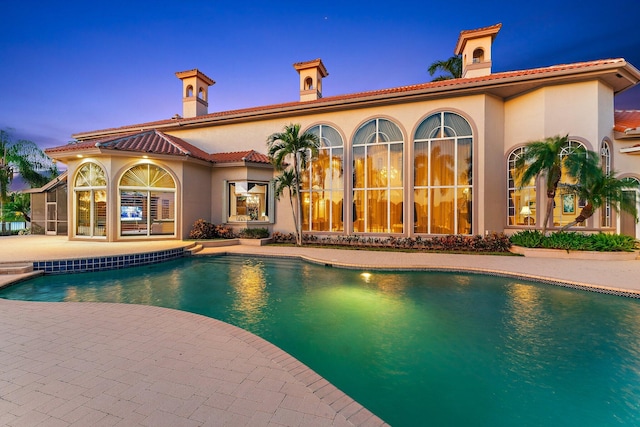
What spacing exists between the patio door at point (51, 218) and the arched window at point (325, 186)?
14.7 metres

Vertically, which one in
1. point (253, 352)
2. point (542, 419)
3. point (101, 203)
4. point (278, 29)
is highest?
point (278, 29)

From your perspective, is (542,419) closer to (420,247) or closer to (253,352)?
(253,352)

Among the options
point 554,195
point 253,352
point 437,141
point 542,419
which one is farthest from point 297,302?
point 554,195

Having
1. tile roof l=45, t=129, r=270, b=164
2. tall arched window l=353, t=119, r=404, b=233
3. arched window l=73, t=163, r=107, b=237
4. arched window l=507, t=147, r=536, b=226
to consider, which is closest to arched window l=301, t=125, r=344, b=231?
tall arched window l=353, t=119, r=404, b=233

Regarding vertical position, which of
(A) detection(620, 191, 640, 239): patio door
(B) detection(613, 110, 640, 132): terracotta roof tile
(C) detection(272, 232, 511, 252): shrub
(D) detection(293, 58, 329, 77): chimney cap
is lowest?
(C) detection(272, 232, 511, 252): shrub

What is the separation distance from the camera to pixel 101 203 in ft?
44.3

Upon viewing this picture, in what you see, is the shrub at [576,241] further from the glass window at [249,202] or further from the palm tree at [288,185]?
the glass window at [249,202]

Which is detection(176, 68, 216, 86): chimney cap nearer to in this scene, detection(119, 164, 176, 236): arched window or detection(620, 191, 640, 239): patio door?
detection(119, 164, 176, 236): arched window

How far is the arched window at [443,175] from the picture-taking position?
1268 cm

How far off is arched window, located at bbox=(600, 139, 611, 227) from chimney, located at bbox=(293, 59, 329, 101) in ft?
46.0

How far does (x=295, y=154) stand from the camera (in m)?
13.2

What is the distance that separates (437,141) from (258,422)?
13.2m

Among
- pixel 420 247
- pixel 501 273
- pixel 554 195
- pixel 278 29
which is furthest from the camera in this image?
pixel 278 29

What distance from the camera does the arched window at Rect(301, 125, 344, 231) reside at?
47.7ft
